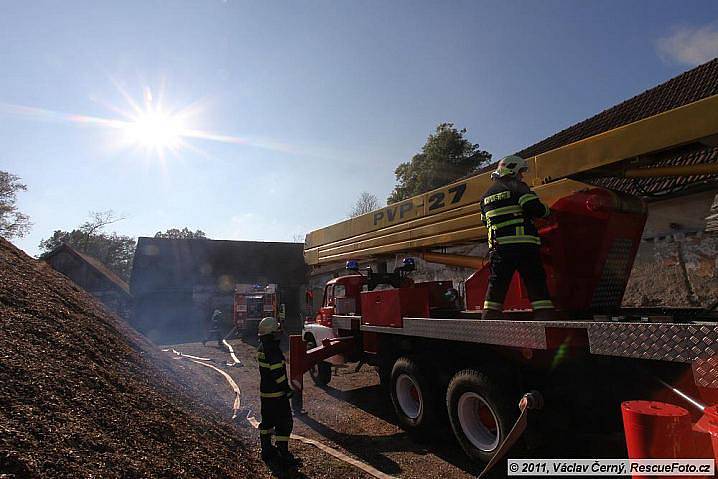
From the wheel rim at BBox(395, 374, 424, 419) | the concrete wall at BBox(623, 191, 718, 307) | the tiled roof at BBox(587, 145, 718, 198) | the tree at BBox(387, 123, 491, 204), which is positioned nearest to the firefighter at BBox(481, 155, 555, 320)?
the tiled roof at BBox(587, 145, 718, 198)

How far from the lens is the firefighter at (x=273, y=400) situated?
501 centimetres

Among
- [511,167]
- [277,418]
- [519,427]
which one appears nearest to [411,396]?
[277,418]

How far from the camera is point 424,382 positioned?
18.2 feet

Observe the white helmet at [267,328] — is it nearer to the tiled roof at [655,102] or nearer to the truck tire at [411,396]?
the truck tire at [411,396]

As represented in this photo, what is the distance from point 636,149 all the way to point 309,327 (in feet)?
26.2

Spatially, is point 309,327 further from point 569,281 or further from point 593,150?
point 593,150

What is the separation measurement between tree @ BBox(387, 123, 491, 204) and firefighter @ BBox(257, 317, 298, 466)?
25376 millimetres

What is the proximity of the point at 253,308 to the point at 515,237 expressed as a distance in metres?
21.1

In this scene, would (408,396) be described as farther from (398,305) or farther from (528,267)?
(528,267)

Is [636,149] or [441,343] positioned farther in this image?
[441,343]

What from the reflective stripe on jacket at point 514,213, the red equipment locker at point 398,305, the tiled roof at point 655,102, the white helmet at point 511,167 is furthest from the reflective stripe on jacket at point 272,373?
the tiled roof at point 655,102

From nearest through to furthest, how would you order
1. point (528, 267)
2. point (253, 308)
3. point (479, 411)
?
point (528, 267)
point (479, 411)
point (253, 308)

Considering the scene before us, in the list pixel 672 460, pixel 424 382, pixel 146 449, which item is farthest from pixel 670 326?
pixel 146 449

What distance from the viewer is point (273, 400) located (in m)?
5.22
